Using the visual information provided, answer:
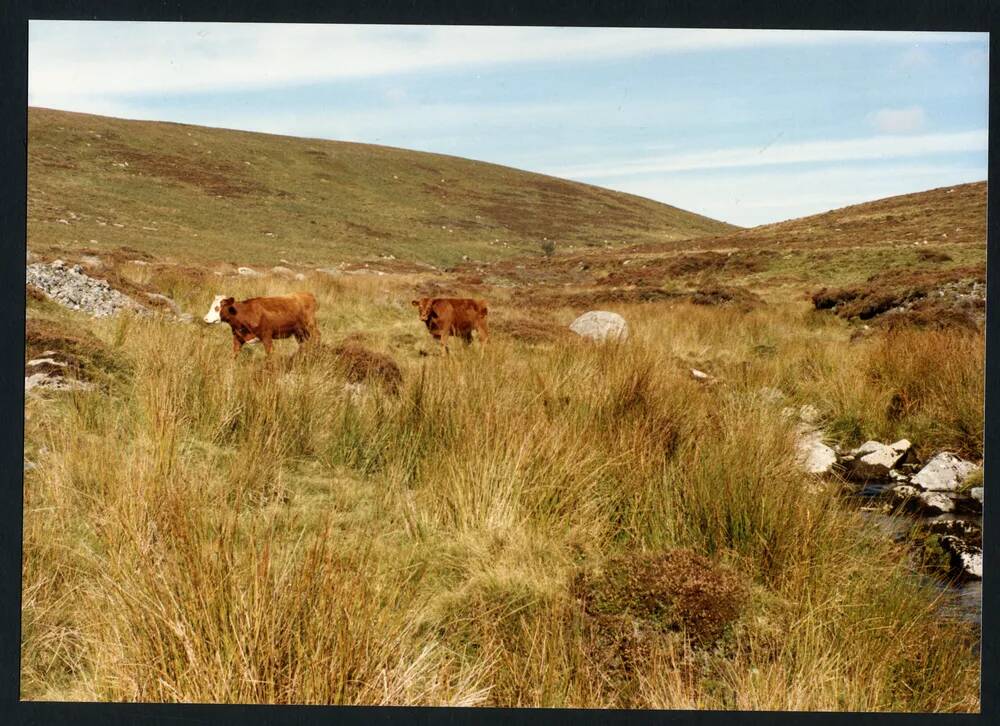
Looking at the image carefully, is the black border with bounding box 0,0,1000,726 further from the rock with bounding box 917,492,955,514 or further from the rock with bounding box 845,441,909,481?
the rock with bounding box 845,441,909,481

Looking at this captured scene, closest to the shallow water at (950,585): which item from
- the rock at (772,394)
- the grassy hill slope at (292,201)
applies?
the rock at (772,394)

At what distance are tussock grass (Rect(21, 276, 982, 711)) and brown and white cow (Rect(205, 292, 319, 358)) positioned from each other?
1.74 m

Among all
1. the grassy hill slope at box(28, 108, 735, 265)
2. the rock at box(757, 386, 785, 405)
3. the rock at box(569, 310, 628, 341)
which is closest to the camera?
the rock at box(757, 386, 785, 405)

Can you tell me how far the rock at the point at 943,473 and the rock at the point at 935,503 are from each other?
0.54 feet

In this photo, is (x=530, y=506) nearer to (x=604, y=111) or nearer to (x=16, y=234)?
(x=604, y=111)

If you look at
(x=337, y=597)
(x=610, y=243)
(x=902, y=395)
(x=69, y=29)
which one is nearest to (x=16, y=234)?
(x=69, y=29)

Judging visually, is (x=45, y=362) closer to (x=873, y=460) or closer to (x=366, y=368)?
(x=366, y=368)

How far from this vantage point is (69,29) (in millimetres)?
3516

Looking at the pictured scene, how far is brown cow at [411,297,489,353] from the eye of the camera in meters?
10.4

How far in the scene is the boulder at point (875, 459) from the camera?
629cm

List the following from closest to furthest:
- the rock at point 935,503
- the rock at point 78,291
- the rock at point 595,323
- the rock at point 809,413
A: the rock at point 935,503 < the rock at point 809,413 < the rock at point 78,291 < the rock at point 595,323

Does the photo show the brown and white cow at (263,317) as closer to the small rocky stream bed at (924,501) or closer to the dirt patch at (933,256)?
the small rocky stream bed at (924,501)

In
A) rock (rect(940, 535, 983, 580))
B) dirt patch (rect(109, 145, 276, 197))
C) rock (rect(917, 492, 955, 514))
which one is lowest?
rock (rect(940, 535, 983, 580))

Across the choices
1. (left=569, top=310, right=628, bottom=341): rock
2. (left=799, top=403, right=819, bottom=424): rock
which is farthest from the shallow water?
(left=569, top=310, right=628, bottom=341): rock
